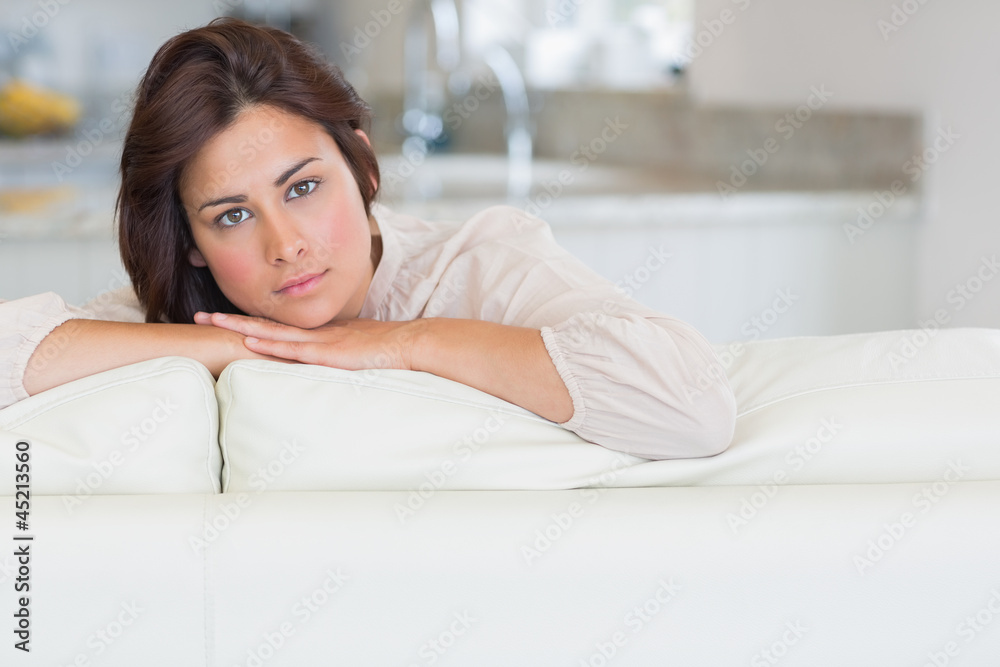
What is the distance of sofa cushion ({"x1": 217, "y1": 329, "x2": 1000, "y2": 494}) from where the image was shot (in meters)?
0.85

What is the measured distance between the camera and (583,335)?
3.04 feet

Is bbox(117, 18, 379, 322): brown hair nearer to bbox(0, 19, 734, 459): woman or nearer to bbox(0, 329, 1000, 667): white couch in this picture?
bbox(0, 19, 734, 459): woman

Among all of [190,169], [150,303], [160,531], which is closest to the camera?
[160,531]

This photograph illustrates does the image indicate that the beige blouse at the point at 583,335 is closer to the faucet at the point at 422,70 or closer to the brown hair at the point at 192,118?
the brown hair at the point at 192,118

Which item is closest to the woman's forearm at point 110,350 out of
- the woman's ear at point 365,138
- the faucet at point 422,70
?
the woman's ear at point 365,138

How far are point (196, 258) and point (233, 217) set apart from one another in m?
0.19

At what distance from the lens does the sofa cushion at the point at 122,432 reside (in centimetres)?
83

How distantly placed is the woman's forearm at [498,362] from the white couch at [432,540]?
3 centimetres

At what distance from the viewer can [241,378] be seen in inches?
33.6

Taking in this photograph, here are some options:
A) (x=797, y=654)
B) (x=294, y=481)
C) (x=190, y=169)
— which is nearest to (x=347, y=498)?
(x=294, y=481)

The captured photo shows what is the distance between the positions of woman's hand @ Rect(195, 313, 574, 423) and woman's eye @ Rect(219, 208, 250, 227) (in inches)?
5.1

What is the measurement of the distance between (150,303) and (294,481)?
0.56 metres

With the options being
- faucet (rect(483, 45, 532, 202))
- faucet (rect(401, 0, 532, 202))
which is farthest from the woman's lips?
faucet (rect(483, 45, 532, 202))

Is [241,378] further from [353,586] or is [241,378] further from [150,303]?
[150,303]
